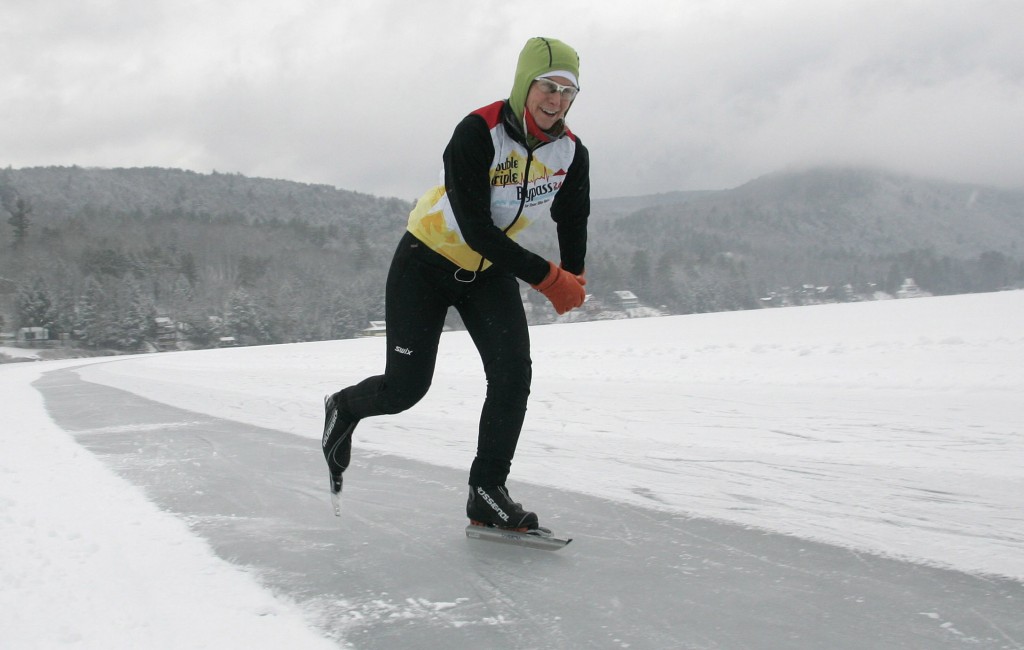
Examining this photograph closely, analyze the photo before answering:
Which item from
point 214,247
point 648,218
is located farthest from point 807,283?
point 214,247

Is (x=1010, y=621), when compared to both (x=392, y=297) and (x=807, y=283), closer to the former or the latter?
(x=392, y=297)

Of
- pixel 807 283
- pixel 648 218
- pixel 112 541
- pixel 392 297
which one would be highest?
pixel 648 218

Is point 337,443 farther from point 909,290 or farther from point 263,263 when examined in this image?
point 909,290

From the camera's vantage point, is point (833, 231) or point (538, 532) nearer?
point (538, 532)

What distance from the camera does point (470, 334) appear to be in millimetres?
3023

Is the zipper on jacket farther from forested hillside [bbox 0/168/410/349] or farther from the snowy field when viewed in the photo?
forested hillside [bbox 0/168/410/349]

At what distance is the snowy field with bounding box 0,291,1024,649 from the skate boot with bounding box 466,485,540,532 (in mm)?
664

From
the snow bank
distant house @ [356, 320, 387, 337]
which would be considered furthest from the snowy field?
distant house @ [356, 320, 387, 337]

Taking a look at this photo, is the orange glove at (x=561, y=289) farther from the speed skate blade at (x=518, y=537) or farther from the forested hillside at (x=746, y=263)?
the forested hillside at (x=746, y=263)

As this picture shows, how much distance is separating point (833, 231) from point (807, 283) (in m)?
92.4

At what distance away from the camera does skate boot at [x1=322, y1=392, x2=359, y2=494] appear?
10.6ft

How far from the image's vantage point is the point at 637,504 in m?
3.30

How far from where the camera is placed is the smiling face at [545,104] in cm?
268

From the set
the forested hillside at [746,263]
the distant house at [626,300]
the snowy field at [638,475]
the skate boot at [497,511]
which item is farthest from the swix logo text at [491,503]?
the forested hillside at [746,263]
